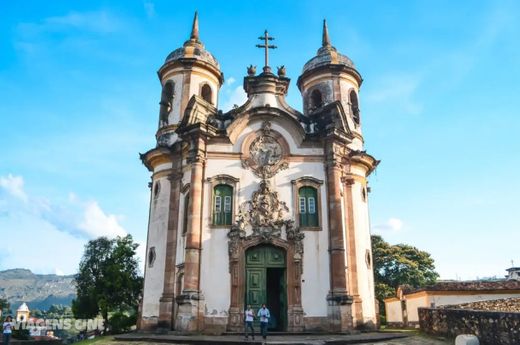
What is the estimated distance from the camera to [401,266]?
41281mm

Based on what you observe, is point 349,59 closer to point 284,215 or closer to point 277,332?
point 284,215

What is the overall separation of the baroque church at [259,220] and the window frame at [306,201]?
4 centimetres

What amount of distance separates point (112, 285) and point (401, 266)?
2685 centimetres

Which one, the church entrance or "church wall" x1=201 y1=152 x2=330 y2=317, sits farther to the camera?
the church entrance

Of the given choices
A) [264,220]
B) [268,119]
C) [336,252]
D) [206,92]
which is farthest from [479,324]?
[206,92]

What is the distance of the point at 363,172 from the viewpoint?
23.1 metres

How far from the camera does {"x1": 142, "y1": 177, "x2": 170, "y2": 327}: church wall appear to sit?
19.9 metres

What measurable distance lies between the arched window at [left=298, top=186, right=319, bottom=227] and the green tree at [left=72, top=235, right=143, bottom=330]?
12888mm

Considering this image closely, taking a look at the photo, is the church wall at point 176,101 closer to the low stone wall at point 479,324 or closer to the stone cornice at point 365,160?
the stone cornice at point 365,160

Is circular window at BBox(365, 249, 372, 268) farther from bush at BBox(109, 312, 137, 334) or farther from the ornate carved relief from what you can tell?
bush at BBox(109, 312, 137, 334)

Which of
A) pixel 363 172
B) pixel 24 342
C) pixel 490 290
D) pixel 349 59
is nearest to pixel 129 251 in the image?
pixel 24 342

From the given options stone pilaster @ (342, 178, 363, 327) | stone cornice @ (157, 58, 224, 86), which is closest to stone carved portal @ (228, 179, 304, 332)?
stone pilaster @ (342, 178, 363, 327)

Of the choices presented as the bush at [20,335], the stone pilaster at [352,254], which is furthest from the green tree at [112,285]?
the stone pilaster at [352,254]

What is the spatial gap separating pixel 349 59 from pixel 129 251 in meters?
18.2
